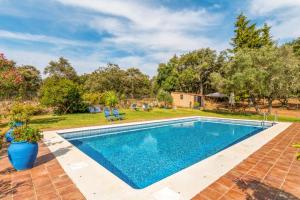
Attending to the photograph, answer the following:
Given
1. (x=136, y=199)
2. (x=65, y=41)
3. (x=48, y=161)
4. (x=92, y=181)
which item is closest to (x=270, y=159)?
(x=136, y=199)

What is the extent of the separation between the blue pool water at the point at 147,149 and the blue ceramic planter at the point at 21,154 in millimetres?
2057

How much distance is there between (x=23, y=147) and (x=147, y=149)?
4.38 m

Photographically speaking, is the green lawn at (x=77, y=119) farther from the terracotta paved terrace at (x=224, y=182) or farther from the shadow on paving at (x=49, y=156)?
the terracotta paved terrace at (x=224, y=182)

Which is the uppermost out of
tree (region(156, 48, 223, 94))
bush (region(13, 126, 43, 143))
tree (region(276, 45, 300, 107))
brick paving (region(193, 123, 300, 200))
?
tree (region(156, 48, 223, 94))

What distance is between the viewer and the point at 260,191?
3.05 meters

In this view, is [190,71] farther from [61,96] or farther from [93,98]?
[61,96]

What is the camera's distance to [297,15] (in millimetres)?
13492

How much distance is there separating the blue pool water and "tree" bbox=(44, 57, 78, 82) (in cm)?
2785

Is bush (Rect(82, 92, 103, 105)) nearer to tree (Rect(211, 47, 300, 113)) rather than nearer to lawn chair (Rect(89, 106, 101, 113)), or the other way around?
lawn chair (Rect(89, 106, 101, 113))

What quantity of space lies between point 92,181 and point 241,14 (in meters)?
27.4

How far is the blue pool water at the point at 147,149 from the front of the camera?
4883mm

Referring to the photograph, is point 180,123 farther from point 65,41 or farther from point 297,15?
point 65,41

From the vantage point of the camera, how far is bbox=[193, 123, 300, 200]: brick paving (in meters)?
2.93

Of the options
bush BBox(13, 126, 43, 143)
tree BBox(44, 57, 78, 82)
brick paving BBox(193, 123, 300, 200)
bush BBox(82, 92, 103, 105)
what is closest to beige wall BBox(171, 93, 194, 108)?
bush BBox(82, 92, 103, 105)
